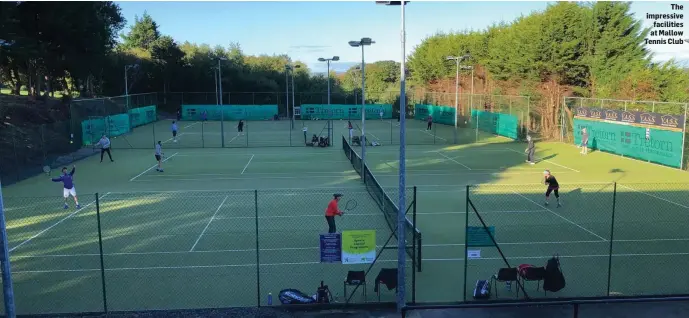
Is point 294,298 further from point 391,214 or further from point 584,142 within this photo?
point 584,142

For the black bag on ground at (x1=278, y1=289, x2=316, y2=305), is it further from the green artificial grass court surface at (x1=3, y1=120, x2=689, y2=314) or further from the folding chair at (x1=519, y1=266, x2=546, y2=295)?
the folding chair at (x1=519, y1=266, x2=546, y2=295)

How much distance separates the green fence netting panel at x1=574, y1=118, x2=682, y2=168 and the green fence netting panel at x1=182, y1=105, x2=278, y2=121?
4154cm

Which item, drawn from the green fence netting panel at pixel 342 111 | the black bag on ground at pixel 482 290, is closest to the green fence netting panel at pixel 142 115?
the green fence netting panel at pixel 342 111

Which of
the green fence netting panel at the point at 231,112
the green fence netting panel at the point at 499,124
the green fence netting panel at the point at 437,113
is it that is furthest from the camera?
the green fence netting panel at the point at 231,112

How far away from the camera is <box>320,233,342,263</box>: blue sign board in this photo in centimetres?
998

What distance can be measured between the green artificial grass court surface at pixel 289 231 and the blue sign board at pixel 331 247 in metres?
1.31

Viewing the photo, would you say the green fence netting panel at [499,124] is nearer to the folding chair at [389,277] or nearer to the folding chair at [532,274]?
the folding chair at [532,274]

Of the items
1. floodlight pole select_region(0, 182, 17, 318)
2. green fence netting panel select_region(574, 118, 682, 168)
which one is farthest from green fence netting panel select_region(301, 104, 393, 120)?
floodlight pole select_region(0, 182, 17, 318)

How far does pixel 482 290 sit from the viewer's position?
403 inches

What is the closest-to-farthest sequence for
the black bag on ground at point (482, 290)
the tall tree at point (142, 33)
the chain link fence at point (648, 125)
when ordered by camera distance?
the black bag on ground at point (482, 290) < the chain link fence at point (648, 125) < the tall tree at point (142, 33)

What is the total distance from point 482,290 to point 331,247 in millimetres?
3250

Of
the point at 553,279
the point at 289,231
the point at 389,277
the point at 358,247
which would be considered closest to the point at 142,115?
the point at 289,231

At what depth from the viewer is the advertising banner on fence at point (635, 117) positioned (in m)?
26.9

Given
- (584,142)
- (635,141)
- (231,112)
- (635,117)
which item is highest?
(635,117)
